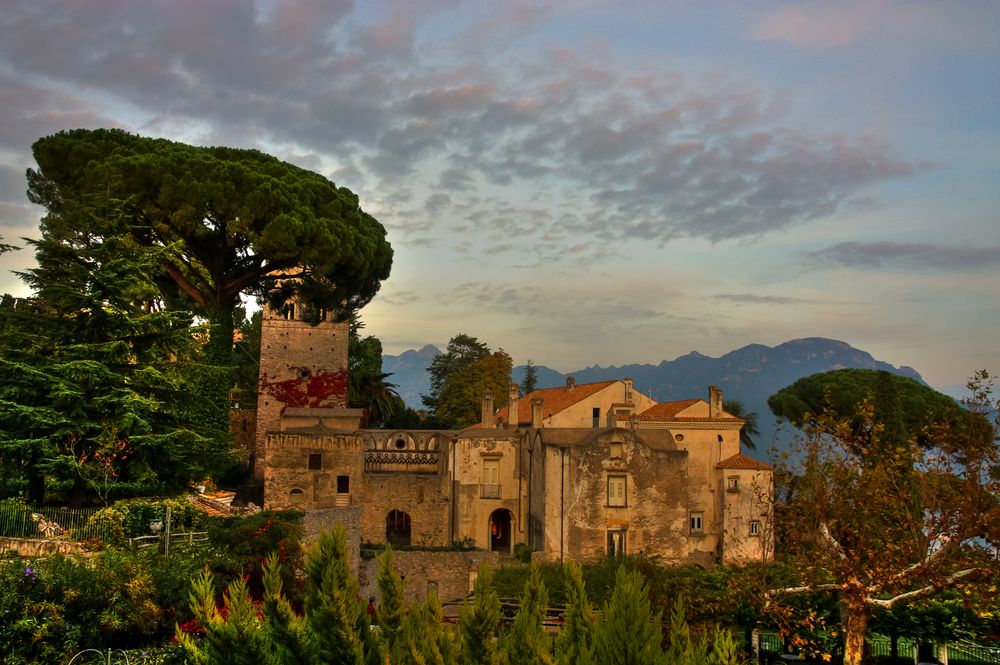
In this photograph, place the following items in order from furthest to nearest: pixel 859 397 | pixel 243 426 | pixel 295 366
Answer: pixel 859 397
pixel 243 426
pixel 295 366

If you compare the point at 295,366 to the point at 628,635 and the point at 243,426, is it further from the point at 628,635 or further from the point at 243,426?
the point at 628,635

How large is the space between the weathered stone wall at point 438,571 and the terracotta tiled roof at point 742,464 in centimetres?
1209

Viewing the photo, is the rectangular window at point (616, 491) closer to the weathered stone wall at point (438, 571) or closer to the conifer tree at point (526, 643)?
the weathered stone wall at point (438, 571)

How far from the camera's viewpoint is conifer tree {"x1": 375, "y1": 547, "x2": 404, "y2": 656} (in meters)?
11.1

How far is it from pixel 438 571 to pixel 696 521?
41.9ft

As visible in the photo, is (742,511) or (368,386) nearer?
(742,511)

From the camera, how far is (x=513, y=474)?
38.9 meters

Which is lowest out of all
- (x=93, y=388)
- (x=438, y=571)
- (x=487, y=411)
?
(x=438, y=571)

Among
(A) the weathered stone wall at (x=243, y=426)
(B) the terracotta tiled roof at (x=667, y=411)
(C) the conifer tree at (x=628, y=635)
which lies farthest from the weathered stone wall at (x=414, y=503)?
(C) the conifer tree at (x=628, y=635)

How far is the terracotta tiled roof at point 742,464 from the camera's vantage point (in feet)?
124

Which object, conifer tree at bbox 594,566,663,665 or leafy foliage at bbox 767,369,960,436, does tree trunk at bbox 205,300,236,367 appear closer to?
leafy foliage at bbox 767,369,960,436

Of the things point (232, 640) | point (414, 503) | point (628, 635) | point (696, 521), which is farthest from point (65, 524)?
point (696, 521)

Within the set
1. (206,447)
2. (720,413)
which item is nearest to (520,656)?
(206,447)

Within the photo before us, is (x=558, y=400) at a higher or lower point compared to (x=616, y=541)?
higher
